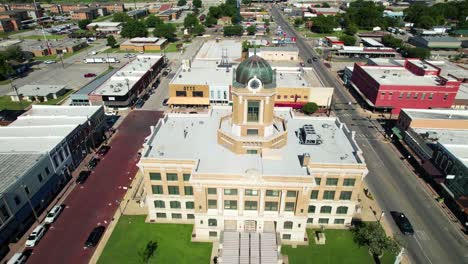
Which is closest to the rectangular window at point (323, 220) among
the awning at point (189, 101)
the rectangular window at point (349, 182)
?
the rectangular window at point (349, 182)

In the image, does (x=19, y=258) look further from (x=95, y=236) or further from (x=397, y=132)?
(x=397, y=132)

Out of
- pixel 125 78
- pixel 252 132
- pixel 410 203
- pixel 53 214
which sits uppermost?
pixel 252 132

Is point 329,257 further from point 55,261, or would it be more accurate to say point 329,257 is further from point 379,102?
point 379,102

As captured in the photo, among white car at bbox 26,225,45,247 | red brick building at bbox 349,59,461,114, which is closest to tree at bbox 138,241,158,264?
white car at bbox 26,225,45,247

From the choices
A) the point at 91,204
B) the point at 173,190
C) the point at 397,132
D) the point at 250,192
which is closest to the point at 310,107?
the point at 397,132

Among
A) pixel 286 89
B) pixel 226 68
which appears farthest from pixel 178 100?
pixel 286 89

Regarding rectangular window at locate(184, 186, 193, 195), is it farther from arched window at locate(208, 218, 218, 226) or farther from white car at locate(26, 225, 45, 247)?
white car at locate(26, 225, 45, 247)
